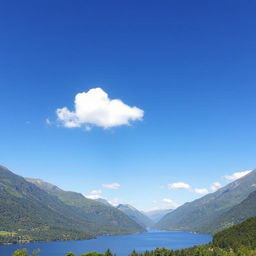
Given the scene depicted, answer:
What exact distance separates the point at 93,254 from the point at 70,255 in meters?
16.7

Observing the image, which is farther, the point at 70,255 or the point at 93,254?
the point at 93,254

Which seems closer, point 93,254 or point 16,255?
point 16,255

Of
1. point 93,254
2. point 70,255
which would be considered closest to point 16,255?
point 70,255

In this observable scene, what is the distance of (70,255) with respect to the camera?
165125 millimetres

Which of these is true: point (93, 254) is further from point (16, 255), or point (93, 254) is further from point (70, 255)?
point (16, 255)

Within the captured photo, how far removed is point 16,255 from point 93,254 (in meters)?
37.6

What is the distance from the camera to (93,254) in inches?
7023

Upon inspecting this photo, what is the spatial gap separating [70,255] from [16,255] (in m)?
24.0

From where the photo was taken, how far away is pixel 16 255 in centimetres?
16112
